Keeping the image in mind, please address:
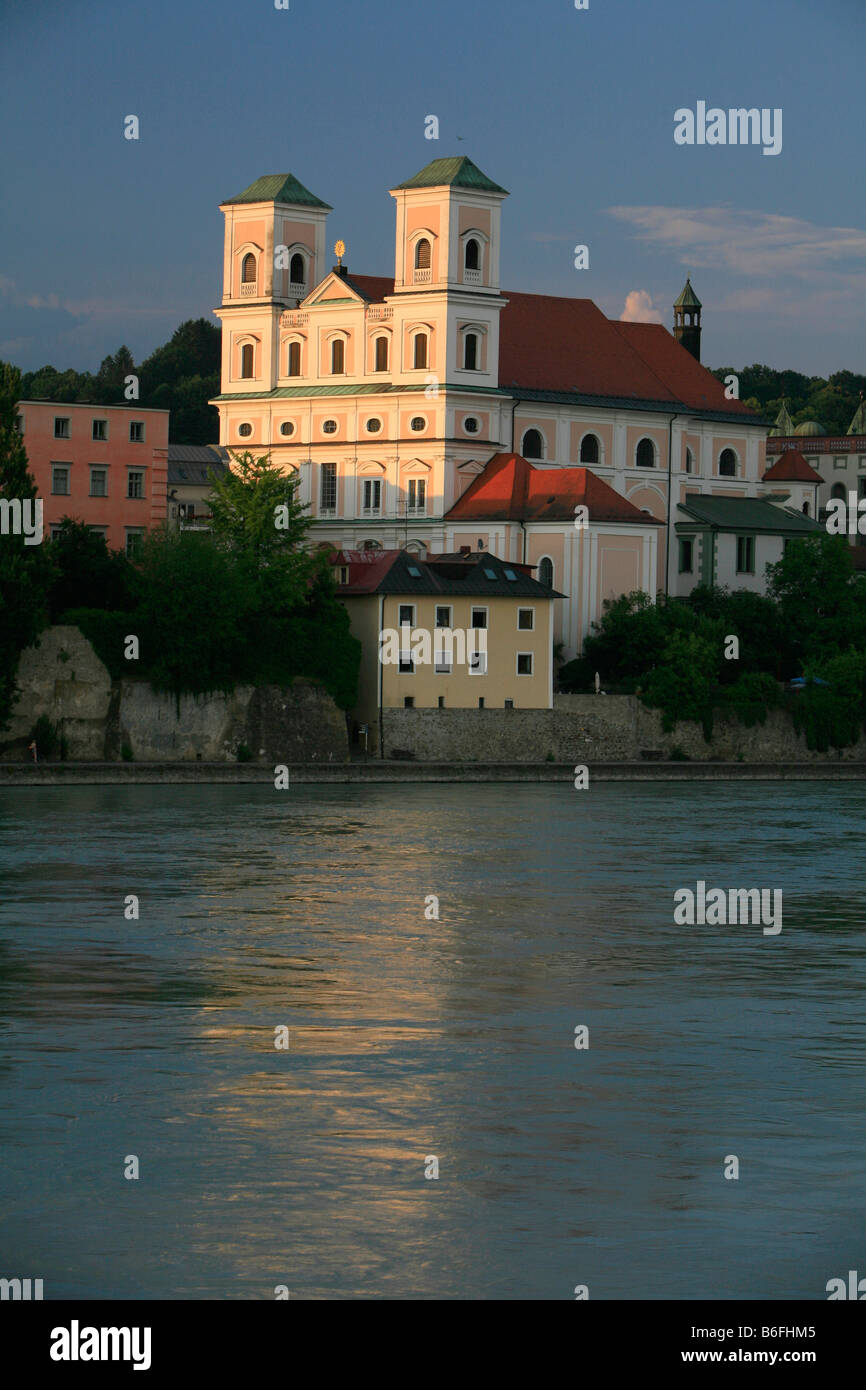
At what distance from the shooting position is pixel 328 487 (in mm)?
80000

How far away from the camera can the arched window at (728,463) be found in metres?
89.5

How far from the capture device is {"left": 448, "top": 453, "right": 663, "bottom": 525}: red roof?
246 feet

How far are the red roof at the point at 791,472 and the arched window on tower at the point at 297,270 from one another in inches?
953

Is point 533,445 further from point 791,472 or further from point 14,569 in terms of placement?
point 14,569

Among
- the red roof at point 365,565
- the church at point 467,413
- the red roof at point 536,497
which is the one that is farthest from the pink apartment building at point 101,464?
the red roof at point 536,497

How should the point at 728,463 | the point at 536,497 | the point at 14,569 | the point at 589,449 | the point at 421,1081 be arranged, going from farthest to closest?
the point at 728,463 < the point at 589,449 < the point at 536,497 < the point at 14,569 < the point at 421,1081

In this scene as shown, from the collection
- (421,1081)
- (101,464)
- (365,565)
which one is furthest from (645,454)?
(421,1081)

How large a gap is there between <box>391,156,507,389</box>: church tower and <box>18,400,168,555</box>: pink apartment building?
13138 mm

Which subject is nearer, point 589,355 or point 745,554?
point 745,554

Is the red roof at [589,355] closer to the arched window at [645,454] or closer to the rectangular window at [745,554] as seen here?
the arched window at [645,454]

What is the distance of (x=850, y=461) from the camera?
457 ft

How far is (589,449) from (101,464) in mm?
23147

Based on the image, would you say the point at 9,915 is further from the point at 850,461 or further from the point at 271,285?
the point at 850,461

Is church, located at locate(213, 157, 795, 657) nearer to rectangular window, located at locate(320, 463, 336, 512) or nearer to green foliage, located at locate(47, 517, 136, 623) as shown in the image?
rectangular window, located at locate(320, 463, 336, 512)
